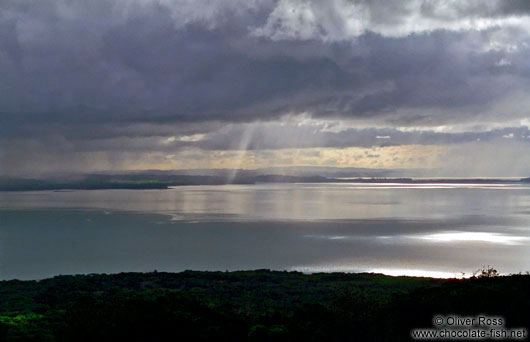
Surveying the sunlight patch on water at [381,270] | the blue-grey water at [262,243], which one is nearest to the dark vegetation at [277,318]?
the sunlight patch on water at [381,270]

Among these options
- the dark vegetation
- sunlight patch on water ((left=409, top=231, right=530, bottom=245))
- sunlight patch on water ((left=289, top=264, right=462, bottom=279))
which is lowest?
sunlight patch on water ((left=289, top=264, right=462, bottom=279))

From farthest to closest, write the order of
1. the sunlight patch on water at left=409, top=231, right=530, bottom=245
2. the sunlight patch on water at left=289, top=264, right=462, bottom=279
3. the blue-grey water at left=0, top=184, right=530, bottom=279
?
1. the sunlight patch on water at left=409, top=231, right=530, bottom=245
2. the blue-grey water at left=0, top=184, right=530, bottom=279
3. the sunlight patch on water at left=289, top=264, right=462, bottom=279

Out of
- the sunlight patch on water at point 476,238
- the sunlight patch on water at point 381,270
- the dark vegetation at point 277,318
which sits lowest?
the sunlight patch on water at point 381,270

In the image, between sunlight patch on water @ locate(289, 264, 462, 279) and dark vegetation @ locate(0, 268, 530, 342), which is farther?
sunlight patch on water @ locate(289, 264, 462, 279)

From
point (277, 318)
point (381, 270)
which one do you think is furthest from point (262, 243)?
point (277, 318)

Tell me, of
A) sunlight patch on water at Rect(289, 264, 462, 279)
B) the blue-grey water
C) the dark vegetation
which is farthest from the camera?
the blue-grey water

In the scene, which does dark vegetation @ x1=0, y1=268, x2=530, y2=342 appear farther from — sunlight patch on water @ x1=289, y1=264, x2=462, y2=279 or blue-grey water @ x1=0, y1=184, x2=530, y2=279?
blue-grey water @ x1=0, y1=184, x2=530, y2=279

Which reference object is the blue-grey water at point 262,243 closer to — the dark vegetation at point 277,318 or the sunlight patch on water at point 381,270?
the sunlight patch on water at point 381,270

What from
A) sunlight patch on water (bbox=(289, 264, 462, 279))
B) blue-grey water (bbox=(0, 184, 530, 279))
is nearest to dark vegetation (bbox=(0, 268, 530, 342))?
sunlight patch on water (bbox=(289, 264, 462, 279))

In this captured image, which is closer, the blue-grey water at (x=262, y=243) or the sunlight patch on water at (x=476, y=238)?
the blue-grey water at (x=262, y=243)

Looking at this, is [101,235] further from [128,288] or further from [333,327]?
[333,327]

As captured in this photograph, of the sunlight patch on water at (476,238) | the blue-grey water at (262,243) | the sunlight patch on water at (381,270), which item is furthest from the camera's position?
the sunlight patch on water at (476,238)

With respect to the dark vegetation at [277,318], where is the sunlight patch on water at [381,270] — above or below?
below
